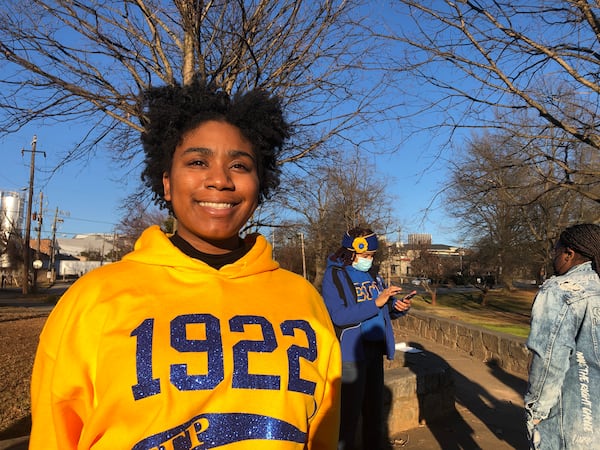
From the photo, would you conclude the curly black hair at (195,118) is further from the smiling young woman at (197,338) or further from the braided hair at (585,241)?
the braided hair at (585,241)

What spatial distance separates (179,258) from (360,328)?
2.56 m

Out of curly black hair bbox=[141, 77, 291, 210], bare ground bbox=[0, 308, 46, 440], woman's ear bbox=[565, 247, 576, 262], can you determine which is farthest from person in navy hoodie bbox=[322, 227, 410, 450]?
bare ground bbox=[0, 308, 46, 440]

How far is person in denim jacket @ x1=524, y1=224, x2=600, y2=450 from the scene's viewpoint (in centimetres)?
239

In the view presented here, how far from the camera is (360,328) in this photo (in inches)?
145

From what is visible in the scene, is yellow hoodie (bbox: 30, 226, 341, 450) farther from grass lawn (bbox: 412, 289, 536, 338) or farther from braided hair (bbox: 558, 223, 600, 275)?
grass lawn (bbox: 412, 289, 536, 338)

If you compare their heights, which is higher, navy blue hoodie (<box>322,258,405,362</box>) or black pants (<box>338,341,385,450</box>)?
navy blue hoodie (<box>322,258,405,362</box>)

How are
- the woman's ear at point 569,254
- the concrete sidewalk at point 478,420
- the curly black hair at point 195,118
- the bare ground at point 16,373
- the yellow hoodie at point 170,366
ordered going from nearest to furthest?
1. the yellow hoodie at point 170,366
2. the curly black hair at point 195,118
3. the woman's ear at point 569,254
4. the concrete sidewalk at point 478,420
5. the bare ground at point 16,373

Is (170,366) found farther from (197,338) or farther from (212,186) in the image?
(212,186)

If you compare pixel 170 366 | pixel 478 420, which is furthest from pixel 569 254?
pixel 478 420

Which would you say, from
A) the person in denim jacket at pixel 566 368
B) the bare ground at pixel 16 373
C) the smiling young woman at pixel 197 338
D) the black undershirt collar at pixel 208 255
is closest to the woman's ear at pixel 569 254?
the person in denim jacket at pixel 566 368

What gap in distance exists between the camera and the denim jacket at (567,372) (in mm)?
2385

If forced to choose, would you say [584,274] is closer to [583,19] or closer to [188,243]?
[188,243]

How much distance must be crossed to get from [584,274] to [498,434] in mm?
2995

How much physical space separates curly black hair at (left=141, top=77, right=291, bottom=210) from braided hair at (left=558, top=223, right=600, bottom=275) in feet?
6.69
